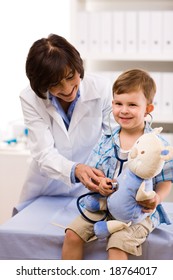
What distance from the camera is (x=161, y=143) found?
4.76ft

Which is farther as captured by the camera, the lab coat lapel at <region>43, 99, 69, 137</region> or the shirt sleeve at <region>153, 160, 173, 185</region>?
the lab coat lapel at <region>43, 99, 69, 137</region>

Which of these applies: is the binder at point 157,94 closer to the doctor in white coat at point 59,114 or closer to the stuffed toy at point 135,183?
the doctor in white coat at point 59,114

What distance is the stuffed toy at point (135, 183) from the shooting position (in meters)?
1.43

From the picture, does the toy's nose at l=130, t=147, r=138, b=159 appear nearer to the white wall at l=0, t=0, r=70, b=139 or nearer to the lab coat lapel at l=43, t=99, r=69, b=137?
the lab coat lapel at l=43, t=99, r=69, b=137

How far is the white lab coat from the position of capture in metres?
1.93

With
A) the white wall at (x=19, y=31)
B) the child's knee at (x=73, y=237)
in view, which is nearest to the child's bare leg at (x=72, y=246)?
the child's knee at (x=73, y=237)

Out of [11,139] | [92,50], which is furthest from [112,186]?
[11,139]

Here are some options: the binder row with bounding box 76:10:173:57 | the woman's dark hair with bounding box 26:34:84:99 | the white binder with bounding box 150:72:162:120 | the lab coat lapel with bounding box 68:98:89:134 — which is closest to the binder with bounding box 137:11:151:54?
the binder row with bounding box 76:10:173:57

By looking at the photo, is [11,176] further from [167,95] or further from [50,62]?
[50,62]

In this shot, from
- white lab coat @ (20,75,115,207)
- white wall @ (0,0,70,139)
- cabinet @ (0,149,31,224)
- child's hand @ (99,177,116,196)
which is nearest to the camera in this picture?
child's hand @ (99,177,116,196)

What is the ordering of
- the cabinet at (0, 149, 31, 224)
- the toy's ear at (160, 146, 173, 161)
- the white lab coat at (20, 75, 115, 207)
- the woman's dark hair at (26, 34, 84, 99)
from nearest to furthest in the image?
the toy's ear at (160, 146, 173, 161)
the woman's dark hair at (26, 34, 84, 99)
the white lab coat at (20, 75, 115, 207)
the cabinet at (0, 149, 31, 224)

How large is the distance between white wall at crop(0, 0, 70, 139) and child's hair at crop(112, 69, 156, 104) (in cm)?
170

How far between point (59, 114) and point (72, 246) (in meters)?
0.57

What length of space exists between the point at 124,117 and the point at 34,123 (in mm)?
510
